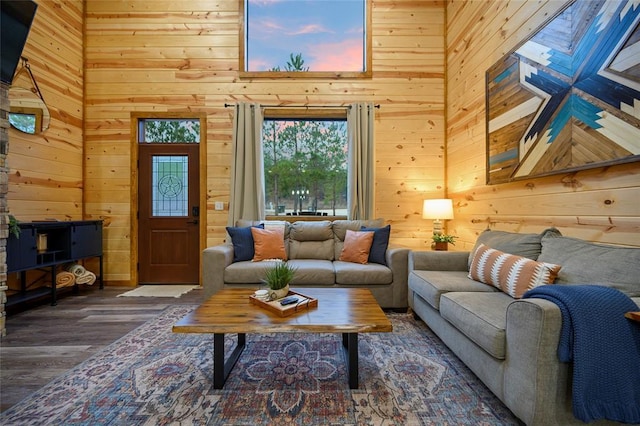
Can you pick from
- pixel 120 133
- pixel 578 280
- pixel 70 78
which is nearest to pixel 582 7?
pixel 578 280

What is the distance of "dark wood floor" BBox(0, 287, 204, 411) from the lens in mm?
1788

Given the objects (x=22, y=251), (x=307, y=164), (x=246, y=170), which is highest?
(x=307, y=164)

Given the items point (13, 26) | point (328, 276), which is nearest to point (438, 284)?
point (328, 276)

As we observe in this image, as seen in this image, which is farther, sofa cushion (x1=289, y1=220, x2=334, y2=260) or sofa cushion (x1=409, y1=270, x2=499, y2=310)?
sofa cushion (x1=289, y1=220, x2=334, y2=260)

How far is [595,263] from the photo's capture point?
1570 mm

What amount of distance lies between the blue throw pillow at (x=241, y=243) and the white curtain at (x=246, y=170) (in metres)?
0.67

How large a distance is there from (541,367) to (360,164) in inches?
119

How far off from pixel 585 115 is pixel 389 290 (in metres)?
2.04

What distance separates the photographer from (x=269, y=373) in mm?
1824

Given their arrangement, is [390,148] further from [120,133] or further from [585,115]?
[120,133]

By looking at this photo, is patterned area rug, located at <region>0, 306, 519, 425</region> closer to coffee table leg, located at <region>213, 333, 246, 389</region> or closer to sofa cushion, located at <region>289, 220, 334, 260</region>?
coffee table leg, located at <region>213, 333, 246, 389</region>

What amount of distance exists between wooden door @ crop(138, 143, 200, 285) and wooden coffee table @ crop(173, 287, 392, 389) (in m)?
2.39

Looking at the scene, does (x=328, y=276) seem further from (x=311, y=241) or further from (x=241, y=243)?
(x=241, y=243)

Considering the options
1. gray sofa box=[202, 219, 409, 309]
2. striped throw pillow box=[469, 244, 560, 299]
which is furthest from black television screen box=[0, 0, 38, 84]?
striped throw pillow box=[469, 244, 560, 299]
